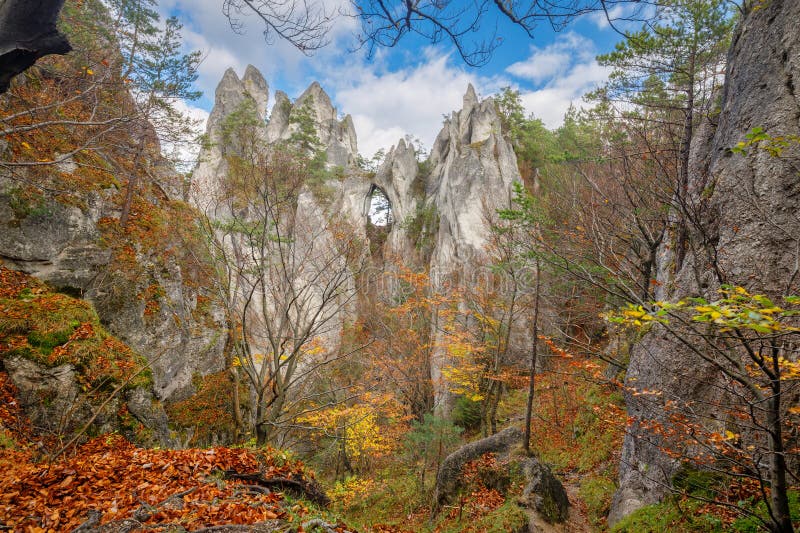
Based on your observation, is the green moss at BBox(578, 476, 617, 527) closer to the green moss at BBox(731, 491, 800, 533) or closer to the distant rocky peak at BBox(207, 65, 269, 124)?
the green moss at BBox(731, 491, 800, 533)

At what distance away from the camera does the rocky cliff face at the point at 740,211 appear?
4.83m

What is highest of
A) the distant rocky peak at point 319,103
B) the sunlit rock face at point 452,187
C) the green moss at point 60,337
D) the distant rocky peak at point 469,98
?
the distant rocky peak at point 319,103

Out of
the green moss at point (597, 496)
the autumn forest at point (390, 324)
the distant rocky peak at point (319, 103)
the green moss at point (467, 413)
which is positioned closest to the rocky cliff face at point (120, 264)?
the autumn forest at point (390, 324)

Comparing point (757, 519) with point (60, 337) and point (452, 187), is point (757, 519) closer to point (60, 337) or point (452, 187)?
point (60, 337)

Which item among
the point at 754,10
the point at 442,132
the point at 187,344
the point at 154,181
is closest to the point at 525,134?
the point at 442,132

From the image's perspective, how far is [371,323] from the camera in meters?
15.9

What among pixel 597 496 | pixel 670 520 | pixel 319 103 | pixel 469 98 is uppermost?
pixel 319 103

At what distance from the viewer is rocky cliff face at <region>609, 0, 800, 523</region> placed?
4.83 m

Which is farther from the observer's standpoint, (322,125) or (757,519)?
(322,125)

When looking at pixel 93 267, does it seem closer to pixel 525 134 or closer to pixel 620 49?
pixel 620 49

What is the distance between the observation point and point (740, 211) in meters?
5.34

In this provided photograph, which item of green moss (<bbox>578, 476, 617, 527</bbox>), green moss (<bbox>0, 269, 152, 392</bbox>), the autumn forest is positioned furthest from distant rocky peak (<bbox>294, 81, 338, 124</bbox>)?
green moss (<bbox>578, 476, 617, 527</bbox>)

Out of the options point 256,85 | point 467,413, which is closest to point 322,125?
point 256,85

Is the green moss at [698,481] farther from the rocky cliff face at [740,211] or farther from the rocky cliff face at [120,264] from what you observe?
the rocky cliff face at [120,264]
